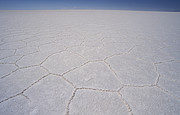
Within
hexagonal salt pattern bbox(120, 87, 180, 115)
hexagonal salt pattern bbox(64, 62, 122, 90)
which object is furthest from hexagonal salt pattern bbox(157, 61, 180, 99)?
hexagonal salt pattern bbox(64, 62, 122, 90)

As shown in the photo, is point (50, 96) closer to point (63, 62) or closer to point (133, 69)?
point (63, 62)

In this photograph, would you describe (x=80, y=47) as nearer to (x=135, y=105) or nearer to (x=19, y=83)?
(x=19, y=83)

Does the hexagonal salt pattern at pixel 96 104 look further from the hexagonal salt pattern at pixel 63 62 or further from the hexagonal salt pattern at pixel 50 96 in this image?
the hexagonal salt pattern at pixel 63 62

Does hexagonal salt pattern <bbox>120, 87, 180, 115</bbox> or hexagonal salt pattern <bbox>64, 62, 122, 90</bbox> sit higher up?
hexagonal salt pattern <bbox>64, 62, 122, 90</bbox>

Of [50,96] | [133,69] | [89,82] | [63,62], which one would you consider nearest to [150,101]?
[133,69]

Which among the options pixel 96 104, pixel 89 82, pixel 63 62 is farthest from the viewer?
pixel 63 62

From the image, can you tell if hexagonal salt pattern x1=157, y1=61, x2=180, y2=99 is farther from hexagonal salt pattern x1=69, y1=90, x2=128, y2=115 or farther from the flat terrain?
hexagonal salt pattern x1=69, y1=90, x2=128, y2=115

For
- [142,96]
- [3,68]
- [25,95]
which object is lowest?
[142,96]

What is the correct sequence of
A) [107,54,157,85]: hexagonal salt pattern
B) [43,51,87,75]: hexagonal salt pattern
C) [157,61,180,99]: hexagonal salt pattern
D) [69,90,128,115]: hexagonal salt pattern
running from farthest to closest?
[43,51,87,75]: hexagonal salt pattern < [107,54,157,85]: hexagonal salt pattern < [157,61,180,99]: hexagonal salt pattern < [69,90,128,115]: hexagonal salt pattern

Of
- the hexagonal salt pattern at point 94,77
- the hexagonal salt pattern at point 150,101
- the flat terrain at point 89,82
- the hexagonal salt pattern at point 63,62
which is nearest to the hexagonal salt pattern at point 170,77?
the flat terrain at point 89,82

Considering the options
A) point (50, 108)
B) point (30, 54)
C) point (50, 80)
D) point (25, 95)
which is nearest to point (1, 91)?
point (25, 95)

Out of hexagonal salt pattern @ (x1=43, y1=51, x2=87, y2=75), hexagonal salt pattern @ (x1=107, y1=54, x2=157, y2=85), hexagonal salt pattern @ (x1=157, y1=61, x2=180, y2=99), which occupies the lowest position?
hexagonal salt pattern @ (x1=157, y1=61, x2=180, y2=99)
